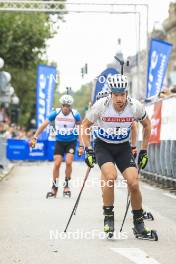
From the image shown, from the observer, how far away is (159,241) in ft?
29.3

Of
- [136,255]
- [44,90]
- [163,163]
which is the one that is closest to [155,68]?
[44,90]

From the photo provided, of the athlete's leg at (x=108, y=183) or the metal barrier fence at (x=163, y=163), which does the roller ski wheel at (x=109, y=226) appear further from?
the metal barrier fence at (x=163, y=163)

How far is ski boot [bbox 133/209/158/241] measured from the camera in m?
9.02

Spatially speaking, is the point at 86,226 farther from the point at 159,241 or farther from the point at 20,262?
the point at 20,262

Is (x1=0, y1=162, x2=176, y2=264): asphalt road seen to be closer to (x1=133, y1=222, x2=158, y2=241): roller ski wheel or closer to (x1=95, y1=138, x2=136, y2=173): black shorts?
(x1=133, y1=222, x2=158, y2=241): roller ski wheel

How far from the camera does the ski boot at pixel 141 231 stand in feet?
29.6

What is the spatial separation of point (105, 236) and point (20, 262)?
6.32 feet

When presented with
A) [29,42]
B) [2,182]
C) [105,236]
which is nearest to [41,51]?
[29,42]

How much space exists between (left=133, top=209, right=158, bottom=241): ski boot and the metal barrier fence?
693 cm

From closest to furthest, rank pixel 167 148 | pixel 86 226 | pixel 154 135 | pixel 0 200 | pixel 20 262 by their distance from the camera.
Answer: pixel 20 262 → pixel 86 226 → pixel 0 200 → pixel 167 148 → pixel 154 135

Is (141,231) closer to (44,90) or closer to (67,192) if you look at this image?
(67,192)

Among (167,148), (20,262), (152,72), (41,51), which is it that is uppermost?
(41,51)

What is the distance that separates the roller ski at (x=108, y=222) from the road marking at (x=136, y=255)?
31.9 inches

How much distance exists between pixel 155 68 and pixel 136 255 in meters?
18.6
